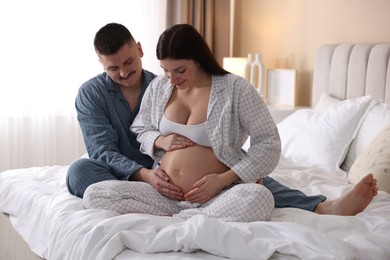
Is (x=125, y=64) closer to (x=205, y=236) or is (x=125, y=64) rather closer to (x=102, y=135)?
(x=102, y=135)

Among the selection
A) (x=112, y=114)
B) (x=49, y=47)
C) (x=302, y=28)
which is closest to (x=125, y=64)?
(x=112, y=114)

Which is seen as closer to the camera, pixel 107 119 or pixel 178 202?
pixel 178 202

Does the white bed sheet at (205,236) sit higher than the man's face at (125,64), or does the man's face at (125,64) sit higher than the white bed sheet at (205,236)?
the man's face at (125,64)

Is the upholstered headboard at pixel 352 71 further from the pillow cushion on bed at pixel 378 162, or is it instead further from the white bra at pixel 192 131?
the white bra at pixel 192 131

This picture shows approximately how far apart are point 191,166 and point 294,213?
0.41 metres

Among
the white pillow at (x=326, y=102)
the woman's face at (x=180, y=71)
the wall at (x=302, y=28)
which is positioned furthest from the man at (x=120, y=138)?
the wall at (x=302, y=28)

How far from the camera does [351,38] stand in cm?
426

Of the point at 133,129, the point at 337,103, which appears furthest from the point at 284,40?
the point at 133,129

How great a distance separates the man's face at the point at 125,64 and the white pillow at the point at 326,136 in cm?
107

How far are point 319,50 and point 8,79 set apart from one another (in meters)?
2.12

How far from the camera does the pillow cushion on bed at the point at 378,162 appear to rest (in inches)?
112

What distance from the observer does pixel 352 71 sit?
4027 mm

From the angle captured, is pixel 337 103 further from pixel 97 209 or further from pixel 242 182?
pixel 97 209

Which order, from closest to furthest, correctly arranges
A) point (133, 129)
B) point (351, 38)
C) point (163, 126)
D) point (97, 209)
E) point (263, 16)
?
point (97, 209) < point (163, 126) < point (133, 129) < point (351, 38) < point (263, 16)
